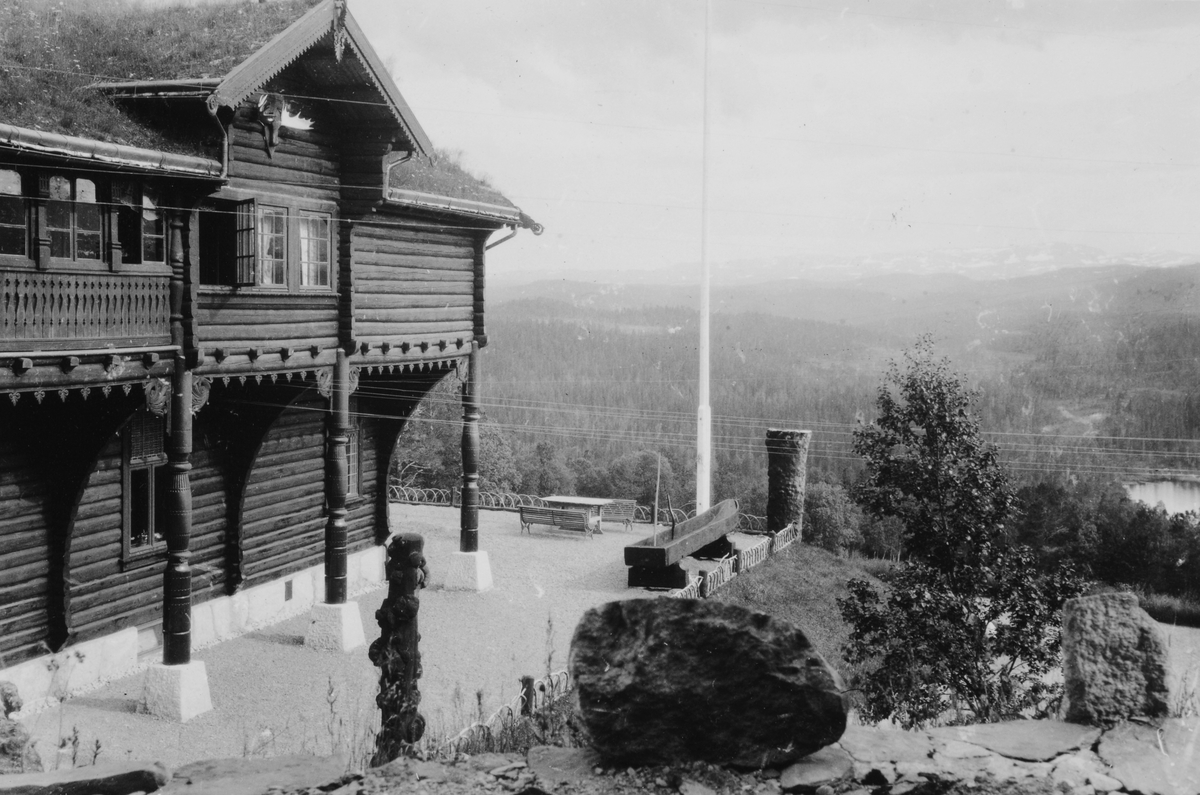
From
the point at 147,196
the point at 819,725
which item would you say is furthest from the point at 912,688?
the point at 147,196

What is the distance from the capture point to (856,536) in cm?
3080

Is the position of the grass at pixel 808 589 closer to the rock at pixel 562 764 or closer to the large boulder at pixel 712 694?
the large boulder at pixel 712 694

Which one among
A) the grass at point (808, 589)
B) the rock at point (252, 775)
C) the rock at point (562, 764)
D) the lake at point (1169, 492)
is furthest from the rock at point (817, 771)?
the lake at point (1169, 492)

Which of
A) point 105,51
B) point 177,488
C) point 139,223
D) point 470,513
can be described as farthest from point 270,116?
point 470,513

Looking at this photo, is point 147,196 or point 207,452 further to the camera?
point 207,452

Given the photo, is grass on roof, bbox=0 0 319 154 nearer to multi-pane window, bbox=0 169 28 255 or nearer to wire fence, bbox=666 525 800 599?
multi-pane window, bbox=0 169 28 255

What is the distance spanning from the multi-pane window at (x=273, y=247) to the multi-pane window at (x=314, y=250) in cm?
40

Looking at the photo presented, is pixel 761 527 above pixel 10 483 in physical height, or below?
below

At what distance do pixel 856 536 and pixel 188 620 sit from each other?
21218 millimetres

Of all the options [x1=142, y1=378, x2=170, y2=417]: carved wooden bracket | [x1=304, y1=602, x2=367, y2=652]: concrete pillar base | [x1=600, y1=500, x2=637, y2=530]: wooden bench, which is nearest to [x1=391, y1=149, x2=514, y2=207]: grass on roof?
[x1=142, y1=378, x2=170, y2=417]: carved wooden bracket

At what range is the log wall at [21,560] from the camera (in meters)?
13.2

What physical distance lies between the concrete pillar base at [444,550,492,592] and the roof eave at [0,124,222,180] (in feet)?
31.3

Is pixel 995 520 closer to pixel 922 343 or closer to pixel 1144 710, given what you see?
pixel 922 343

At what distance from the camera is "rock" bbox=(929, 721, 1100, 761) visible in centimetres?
553
